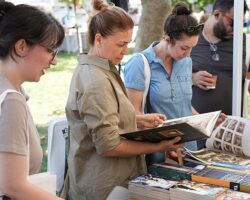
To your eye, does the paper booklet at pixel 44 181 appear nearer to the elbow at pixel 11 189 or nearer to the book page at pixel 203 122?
the elbow at pixel 11 189

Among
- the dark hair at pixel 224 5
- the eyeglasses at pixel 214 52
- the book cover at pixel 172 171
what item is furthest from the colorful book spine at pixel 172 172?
the dark hair at pixel 224 5

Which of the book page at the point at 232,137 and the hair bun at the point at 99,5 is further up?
the hair bun at the point at 99,5

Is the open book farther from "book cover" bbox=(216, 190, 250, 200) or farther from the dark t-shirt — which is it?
the dark t-shirt

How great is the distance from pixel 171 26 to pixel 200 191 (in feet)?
2.73

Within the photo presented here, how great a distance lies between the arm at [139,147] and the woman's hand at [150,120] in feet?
0.36

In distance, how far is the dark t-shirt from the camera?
2277mm

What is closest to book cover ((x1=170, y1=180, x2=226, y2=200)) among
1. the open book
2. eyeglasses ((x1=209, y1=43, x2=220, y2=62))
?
the open book

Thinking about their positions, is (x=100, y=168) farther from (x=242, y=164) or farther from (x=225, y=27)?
(x=225, y=27)

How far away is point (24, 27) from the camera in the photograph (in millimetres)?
1076

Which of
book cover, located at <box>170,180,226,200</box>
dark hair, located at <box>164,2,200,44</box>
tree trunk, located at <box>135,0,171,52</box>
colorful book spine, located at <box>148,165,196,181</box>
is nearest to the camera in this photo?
book cover, located at <box>170,180,226,200</box>

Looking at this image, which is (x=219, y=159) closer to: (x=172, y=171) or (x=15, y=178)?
(x=172, y=171)

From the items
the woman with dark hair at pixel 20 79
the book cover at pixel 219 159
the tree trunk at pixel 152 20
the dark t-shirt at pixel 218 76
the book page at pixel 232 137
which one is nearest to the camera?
the woman with dark hair at pixel 20 79

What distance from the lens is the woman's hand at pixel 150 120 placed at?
62.3 inches

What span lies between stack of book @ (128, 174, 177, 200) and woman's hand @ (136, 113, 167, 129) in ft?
0.84
